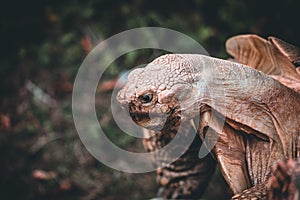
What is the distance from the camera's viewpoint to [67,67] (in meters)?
2.93

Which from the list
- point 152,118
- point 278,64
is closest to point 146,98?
point 152,118

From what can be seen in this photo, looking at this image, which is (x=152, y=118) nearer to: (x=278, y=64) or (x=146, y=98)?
(x=146, y=98)

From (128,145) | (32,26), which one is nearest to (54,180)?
(128,145)

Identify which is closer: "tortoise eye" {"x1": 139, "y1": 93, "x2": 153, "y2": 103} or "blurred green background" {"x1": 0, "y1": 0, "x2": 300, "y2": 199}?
"tortoise eye" {"x1": 139, "y1": 93, "x2": 153, "y2": 103}

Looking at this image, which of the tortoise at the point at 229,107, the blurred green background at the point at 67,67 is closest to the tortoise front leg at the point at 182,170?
the tortoise at the point at 229,107

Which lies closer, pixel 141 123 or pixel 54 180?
pixel 141 123

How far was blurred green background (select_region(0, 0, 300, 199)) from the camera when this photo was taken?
238 centimetres

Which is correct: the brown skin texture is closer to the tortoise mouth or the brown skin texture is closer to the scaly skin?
the scaly skin

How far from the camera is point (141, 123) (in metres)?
1.21

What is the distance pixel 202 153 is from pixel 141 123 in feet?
0.99

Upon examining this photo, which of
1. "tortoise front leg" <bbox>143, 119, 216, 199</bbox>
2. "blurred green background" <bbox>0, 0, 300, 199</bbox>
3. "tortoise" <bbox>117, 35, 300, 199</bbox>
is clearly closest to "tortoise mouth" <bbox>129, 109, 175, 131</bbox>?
"tortoise" <bbox>117, 35, 300, 199</bbox>

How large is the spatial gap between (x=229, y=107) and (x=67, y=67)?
1.86m

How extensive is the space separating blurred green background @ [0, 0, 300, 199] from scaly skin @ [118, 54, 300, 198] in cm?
90

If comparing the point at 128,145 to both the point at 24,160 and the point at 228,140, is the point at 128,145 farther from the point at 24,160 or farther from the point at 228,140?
the point at 228,140
